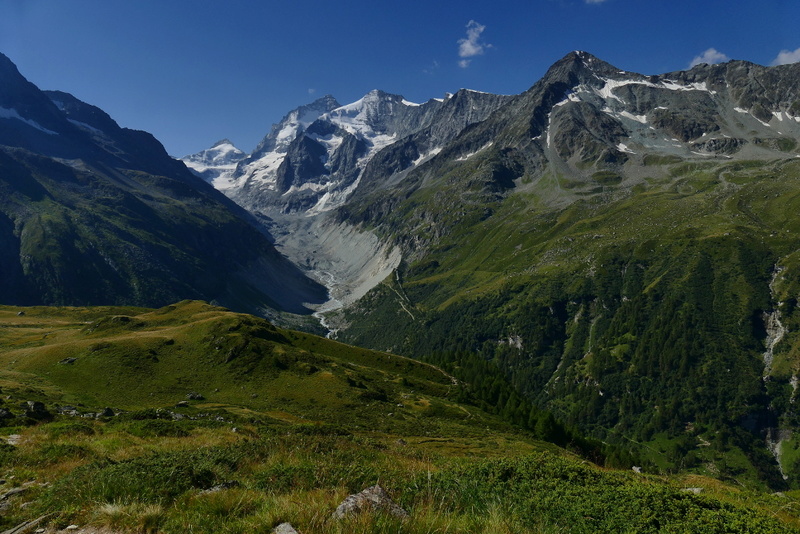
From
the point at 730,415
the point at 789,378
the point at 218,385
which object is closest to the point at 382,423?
the point at 218,385

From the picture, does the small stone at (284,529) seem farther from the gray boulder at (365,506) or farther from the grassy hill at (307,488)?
the gray boulder at (365,506)

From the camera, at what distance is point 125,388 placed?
230 feet

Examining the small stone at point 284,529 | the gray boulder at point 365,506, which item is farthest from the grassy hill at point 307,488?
the gray boulder at point 365,506

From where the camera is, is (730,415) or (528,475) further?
(730,415)

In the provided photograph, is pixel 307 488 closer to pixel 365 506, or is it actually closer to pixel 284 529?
pixel 365 506

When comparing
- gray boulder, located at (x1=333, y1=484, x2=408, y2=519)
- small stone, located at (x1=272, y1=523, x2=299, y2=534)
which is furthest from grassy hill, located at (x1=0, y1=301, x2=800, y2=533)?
gray boulder, located at (x1=333, y1=484, x2=408, y2=519)

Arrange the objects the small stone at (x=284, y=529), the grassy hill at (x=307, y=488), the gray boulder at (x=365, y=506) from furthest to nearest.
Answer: the grassy hill at (x=307, y=488)
the gray boulder at (x=365, y=506)
the small stone at (x=284, y=529)

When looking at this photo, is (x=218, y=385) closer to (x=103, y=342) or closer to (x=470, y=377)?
(x=103, y=342)

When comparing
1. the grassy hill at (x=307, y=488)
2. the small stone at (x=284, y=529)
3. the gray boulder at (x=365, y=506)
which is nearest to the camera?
the small stone at (x=284, y=529)

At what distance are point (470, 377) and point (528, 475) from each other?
123 m

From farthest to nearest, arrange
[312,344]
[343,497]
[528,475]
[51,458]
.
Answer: [312,344] < [51,458] < [528,475] < [343,497]

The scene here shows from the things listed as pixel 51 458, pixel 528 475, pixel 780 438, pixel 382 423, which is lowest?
pixel 780 438

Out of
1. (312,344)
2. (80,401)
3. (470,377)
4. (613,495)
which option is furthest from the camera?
(470,377)

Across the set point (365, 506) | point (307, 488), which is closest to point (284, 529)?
point (365, 506)
